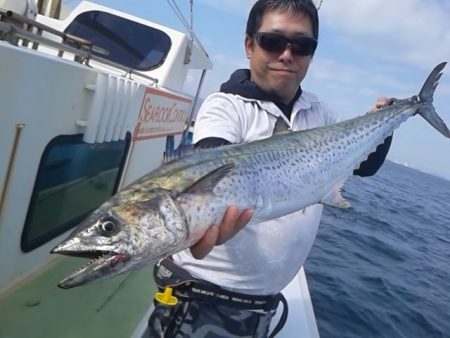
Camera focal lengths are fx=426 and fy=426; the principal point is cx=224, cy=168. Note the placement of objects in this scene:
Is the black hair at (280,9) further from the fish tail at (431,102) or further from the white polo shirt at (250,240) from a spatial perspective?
the fish tail at (431,102)

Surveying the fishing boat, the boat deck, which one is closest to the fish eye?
the fishing boat

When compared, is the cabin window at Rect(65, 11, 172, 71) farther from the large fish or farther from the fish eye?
the fish eye

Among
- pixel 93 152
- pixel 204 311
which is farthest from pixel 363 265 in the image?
pixel 204 311

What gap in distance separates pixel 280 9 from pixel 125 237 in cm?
136

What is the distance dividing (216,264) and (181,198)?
0.48 metres

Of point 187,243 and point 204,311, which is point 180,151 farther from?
point 204,311

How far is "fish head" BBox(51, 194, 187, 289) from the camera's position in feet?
4.92

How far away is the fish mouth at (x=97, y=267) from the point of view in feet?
4.74

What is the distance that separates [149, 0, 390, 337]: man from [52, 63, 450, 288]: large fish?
0.38 ft

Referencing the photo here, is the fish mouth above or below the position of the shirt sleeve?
below

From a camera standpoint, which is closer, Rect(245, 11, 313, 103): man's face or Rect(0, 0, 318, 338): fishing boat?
Rect(245, 11, 313, 103): man's face

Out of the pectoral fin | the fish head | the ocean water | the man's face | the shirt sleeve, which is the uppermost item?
the man's face

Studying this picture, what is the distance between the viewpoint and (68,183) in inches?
139

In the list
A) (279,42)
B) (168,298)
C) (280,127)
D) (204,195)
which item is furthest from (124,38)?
(204,195)
